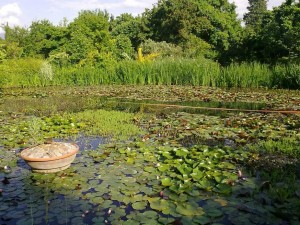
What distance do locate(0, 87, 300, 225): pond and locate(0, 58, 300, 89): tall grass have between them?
623 cm

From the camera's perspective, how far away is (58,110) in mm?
9227

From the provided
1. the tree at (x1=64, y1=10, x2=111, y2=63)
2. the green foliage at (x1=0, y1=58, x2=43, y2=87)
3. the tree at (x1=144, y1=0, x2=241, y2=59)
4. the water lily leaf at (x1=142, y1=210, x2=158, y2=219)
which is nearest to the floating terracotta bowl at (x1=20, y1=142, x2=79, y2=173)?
the water lily leaf at (x1=142, y1=210, x2=158, y2=219)

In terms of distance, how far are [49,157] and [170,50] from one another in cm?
1825

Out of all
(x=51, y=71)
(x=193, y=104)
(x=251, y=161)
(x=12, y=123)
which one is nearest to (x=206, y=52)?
(x=51, y=71)

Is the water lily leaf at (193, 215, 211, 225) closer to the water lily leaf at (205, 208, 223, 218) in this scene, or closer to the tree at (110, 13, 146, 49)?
the water lily leaf at (205, 208, 223, 218)

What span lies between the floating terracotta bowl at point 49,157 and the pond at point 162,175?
11 centimetres

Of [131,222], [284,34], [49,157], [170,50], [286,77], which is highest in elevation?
[284,34]

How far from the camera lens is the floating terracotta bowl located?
13.3 feet

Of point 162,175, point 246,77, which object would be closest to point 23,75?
point 246,77

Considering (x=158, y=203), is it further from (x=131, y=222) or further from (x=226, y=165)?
(x=226, y=165)

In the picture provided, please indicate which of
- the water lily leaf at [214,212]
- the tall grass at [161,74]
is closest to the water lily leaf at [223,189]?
the water lily leaf at [214,212]

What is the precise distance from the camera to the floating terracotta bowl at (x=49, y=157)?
4047 mm

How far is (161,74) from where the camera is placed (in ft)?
49.0

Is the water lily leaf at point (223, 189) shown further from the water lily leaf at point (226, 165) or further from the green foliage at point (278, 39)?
the green foliage at point (278, 39)
